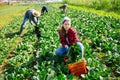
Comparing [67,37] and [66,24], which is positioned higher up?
[66,24]

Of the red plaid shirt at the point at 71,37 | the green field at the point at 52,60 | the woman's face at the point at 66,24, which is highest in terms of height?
the woman's face at the point at 66,24

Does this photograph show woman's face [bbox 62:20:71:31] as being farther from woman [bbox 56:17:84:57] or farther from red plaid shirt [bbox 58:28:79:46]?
red plaid shirt [bbox 58:28:79:46]

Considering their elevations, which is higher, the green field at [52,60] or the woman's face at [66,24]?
the woman's face at [66,24]

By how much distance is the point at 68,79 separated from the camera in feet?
23.3

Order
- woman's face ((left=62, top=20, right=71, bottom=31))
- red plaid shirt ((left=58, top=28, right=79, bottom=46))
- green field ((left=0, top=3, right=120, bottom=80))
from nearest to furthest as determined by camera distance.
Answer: green field ((left=0, top=3, right=120, bottom=80)) < woman's face ((left=62, top=20, right=71, bottom=31)) < red plaid shirt ((left=58, top=28, right=79, bottom=46))

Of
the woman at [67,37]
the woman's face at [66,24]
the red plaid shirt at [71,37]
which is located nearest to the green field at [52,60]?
the woman at [67,37]

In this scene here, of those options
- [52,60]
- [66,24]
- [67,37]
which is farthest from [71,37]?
[52,60]

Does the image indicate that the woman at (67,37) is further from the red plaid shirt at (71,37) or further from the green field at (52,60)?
the green field at (52,60)

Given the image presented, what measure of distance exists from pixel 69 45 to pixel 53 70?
49.4 inches

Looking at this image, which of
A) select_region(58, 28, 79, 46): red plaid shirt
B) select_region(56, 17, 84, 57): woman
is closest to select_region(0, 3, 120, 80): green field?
select_region(56, 17, 84, 57): woman

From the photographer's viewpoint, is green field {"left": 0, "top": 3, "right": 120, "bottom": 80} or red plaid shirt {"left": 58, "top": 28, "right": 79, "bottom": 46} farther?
red plaid shirt {"left": 58, "top": 28, "right": 79, "bottom": 46}

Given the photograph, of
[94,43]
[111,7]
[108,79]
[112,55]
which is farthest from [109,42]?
[111,7]

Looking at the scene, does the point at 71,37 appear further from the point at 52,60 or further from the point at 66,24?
the point at 52,60

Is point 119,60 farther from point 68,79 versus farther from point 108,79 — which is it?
point 68,79
